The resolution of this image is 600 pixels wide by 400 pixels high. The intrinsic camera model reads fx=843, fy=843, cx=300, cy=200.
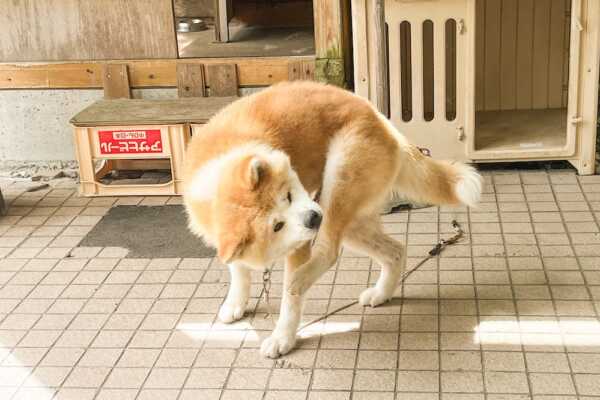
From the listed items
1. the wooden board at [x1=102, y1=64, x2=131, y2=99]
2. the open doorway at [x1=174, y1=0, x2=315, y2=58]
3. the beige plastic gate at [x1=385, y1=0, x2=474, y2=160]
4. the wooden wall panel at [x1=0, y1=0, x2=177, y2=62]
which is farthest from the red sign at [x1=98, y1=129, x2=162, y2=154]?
the beige plastic gate at [x1=385, y1=0, x2=474, y2=160]

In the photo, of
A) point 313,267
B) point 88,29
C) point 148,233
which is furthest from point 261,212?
point 88,29

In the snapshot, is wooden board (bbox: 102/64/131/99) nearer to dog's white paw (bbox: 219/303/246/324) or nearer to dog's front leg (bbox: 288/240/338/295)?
dog's white paw (bbox: 219/303/246/324)

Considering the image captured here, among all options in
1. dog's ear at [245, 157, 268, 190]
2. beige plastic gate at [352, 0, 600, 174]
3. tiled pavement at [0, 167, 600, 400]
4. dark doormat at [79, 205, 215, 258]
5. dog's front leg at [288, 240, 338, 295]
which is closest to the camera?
dog's ear at [245, 157, 268, 190]

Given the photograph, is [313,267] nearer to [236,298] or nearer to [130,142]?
[236,298]

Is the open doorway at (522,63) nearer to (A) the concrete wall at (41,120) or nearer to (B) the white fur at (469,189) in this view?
(B) the white fur at (469,189)

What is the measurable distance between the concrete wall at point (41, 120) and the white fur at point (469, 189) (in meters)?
2.78

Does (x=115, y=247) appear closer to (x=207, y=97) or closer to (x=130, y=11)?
(x=207, y=97)

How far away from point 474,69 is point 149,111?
87.5 inches

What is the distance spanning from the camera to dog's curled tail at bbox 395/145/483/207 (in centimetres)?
407

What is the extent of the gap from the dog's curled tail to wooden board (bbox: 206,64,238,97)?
7.19 ft

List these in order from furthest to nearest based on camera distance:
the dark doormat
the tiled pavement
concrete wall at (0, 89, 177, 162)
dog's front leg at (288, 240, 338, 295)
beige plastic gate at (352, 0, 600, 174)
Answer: concrete wall at (0, 89, 177, 162) < beige plastic gate at (352, 0, 600, 174) < the dark doormat < dog's front leg at (288, 240, 338, 295) < the tiled pavement

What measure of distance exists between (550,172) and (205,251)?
2.45m

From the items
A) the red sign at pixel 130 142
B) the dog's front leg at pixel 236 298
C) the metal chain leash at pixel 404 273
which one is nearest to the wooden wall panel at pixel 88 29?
the red sign at pixel 130 142

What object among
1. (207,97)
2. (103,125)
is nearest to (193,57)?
(207,97)
